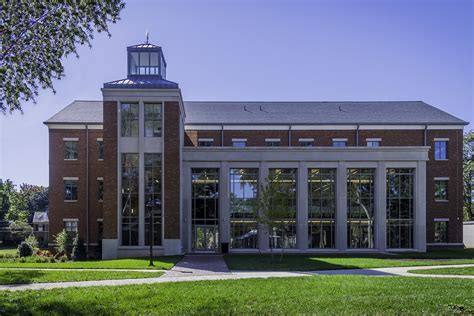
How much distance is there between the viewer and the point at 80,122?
123 ft

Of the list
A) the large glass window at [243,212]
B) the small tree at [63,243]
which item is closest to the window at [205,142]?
the large glass window at [243,212]

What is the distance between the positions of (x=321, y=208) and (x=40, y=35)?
24.7 m

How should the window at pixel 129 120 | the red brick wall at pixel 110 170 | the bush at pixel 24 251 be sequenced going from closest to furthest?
the red brick wall at pixel 110 170
the window at pixel 129 120
the bush at pixel 24 251

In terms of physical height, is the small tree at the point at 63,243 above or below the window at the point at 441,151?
below

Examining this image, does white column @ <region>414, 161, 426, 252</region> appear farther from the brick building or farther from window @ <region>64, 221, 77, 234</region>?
window @ <region>64, 221, 77, 234</region>

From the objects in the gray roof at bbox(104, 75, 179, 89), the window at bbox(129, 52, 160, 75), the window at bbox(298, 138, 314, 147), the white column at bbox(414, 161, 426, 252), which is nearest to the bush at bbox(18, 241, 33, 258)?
the gray roof at bbox(104, 75, 179, 89)

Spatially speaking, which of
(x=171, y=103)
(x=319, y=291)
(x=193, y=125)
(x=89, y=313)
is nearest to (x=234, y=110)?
(x=193, y=125)

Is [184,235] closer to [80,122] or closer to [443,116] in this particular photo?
[80,122]

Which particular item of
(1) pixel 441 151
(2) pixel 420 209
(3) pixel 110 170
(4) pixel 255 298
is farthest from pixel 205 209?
(1) pixel 441 151

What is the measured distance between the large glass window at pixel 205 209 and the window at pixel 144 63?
8.16 metres

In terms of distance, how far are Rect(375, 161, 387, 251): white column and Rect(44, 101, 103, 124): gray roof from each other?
2303 cm

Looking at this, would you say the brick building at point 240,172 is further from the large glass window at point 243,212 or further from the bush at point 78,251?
the bush at point 78,251

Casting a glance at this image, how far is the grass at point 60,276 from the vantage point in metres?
16.9

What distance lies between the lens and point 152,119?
101 ft
